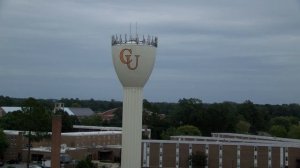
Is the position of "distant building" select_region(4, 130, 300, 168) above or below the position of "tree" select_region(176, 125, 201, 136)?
below

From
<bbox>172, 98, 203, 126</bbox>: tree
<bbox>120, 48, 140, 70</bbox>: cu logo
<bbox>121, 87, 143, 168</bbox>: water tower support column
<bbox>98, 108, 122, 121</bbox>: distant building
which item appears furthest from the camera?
<bbox>98, 108, 122, 121</bbox>: distant building

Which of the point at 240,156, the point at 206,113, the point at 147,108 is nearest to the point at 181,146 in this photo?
the point at 240,156

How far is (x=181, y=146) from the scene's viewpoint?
61.7 meters

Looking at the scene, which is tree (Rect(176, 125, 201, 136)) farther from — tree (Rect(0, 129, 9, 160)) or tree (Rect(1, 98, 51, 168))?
tree (Rect(1, 98, 51, 168))

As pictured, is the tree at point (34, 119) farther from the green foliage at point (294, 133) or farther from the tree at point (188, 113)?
the green foliage at point (294, 133)

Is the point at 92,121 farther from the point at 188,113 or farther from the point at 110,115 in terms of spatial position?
the point at 110,115

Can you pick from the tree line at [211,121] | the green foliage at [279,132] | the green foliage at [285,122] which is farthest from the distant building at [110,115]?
the green foliage at [279,132]

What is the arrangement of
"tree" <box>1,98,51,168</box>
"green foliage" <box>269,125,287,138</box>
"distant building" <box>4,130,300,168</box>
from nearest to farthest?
1. "tree" <box>1,98,51,168</box>
2. "distant building" <box>4,130,300,168</box>
3. "green foliage" <box>269,125,287,138</box>

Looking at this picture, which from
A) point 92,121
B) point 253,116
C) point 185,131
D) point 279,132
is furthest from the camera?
point 92,121

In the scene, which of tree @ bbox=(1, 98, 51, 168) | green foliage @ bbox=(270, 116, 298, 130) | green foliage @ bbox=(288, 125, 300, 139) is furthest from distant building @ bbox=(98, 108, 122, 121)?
tree @ bbox=(1, 98, 51, 168)

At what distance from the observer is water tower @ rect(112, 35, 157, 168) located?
36094 mm

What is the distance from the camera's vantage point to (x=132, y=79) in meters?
36.4

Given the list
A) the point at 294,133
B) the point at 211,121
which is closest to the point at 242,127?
the point at 211,121

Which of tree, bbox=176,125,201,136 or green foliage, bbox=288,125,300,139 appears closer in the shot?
green foliage, bbox=288,125,300,139
